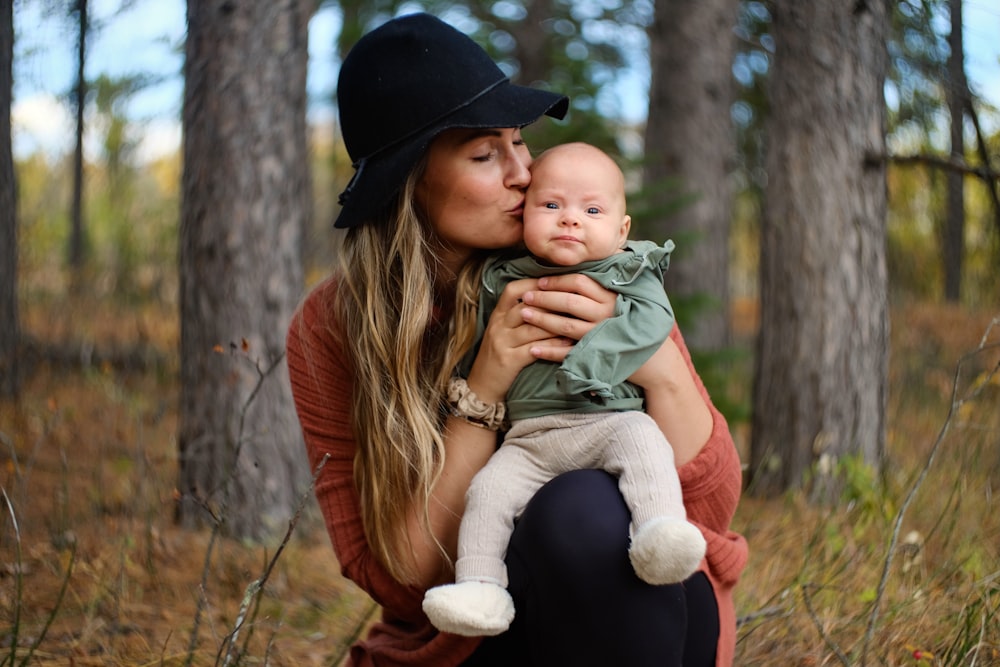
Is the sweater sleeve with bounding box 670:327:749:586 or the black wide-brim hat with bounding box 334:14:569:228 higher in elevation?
the black wide-brim hat with bounding box 334:14:569:228

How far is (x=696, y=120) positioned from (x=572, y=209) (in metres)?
5.39

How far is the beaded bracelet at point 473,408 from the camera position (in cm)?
194

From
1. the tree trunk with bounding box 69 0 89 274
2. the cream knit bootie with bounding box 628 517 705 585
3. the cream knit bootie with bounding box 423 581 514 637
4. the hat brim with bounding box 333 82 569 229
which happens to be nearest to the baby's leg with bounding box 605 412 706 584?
the cream knit bootie with bounding box 628 517 705 585

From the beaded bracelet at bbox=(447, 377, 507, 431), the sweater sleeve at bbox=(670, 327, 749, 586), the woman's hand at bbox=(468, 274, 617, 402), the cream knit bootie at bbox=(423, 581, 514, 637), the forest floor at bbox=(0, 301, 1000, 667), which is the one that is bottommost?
the forest floor at bbox=(0, 301, 1000, 667)

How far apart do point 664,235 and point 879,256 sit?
287 cm

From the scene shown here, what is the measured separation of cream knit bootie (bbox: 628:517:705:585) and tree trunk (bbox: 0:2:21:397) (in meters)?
2.60

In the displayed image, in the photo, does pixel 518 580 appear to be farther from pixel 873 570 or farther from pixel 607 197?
pixel 873 570

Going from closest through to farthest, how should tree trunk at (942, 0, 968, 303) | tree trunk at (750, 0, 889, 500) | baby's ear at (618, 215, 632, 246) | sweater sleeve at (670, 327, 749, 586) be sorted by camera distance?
1. sweater sleeve at (670, 327, 749, 586)
2. baby's ear at (618, 215, 632, 246)
3. tree trunk at (942, 0, 968, 303)
4. tree trunk at (750, 0, 889, 500)

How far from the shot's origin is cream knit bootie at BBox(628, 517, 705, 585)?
1537 mm

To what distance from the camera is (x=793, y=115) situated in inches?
138

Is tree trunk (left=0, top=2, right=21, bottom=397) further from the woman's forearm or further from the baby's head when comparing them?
the woman's forearm

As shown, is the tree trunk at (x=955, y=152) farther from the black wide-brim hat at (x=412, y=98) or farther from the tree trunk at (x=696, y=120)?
the black wide-brim hat at (x=412, y=98)

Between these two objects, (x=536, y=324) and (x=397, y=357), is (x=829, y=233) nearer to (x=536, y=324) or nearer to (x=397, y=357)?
(x=536, y=324)

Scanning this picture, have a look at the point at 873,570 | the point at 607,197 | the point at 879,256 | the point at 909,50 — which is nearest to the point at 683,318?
the point at 879,256
